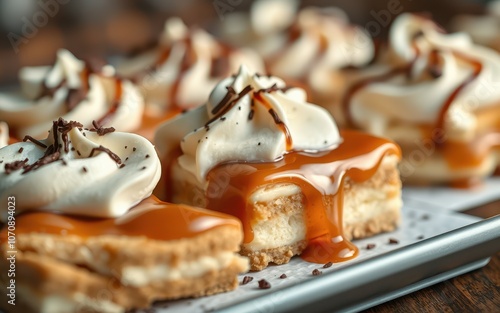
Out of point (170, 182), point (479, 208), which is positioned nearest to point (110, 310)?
point (170, 182)

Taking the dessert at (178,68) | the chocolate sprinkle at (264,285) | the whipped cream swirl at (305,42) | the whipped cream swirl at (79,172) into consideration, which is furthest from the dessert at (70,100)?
the chocolate sprinkle at (264,285)

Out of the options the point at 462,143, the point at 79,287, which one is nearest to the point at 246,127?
the point at 79,287

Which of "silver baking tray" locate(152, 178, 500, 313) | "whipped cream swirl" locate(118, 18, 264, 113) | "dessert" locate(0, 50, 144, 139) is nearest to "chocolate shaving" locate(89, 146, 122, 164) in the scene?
"silver baking tray" locate(152, 178, 500, 313)

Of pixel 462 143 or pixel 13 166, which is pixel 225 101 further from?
pixel 462 143

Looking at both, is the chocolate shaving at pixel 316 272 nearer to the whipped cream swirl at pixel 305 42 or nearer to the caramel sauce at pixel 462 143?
the caramel sauce at pixel 462 143

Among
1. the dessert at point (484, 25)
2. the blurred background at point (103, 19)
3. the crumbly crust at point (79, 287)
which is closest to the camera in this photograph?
the crumbly crust at point (79, 287)

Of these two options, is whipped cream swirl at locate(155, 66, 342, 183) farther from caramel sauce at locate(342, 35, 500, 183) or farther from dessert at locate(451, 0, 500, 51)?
dessert at locate(451, 0, 500, 51)

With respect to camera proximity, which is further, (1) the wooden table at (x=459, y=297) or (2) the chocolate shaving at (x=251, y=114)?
(2) the chocolate shaving at (x=251, y=114)
